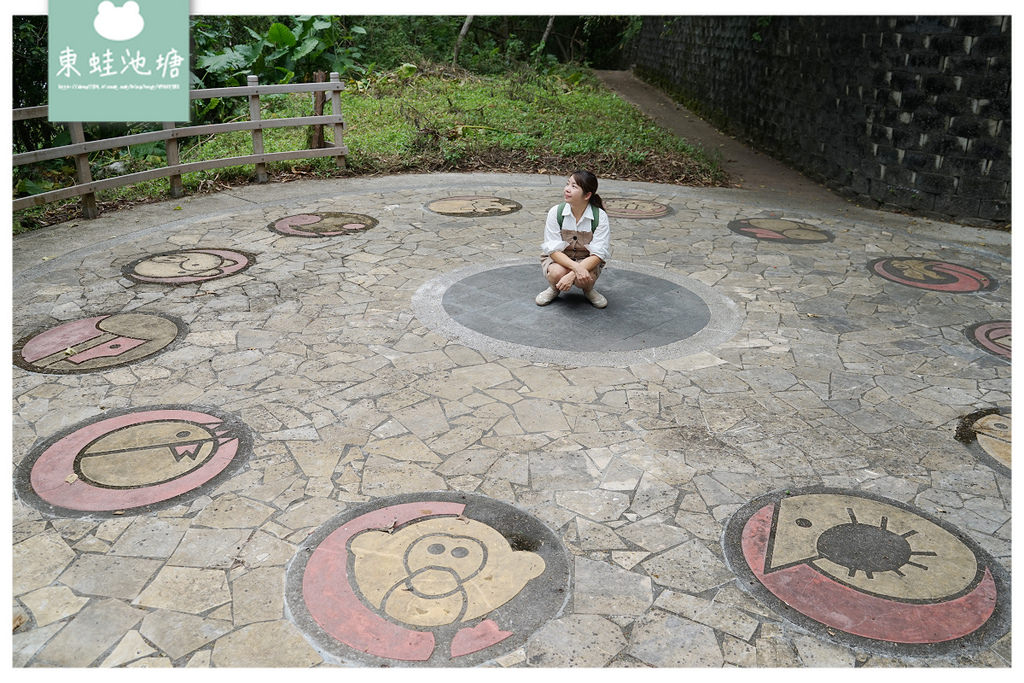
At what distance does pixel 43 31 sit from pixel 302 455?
947cm

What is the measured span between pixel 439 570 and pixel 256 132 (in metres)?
8.41

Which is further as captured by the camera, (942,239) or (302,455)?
(942,239)

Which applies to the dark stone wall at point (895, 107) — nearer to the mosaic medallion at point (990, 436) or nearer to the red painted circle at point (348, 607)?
the mosaic medallion at point (990, 436)

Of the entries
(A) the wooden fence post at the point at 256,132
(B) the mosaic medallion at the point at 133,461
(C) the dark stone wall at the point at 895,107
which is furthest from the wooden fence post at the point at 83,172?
(C) the dark stone wall at the point at 895,107

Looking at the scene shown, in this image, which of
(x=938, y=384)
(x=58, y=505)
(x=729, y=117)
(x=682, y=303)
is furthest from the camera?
(x=729, y=117)

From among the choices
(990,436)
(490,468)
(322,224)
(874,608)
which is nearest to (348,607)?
(490,468)

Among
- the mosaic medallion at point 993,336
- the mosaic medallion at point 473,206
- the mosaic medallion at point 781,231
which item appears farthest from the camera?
the mosaic medallion at point 473,206

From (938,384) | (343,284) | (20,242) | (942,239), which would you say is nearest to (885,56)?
(942,239)

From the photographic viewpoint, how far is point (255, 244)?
7645mm

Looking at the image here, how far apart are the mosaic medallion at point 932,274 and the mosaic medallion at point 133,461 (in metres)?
5.76

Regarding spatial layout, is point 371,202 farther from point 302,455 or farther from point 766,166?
point 766,166

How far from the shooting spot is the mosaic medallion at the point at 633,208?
9086 millimetres

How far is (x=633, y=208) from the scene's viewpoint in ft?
30.9

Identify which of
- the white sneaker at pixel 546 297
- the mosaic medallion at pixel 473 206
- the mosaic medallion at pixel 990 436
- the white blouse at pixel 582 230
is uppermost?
the white blouse at pixel 582 230
